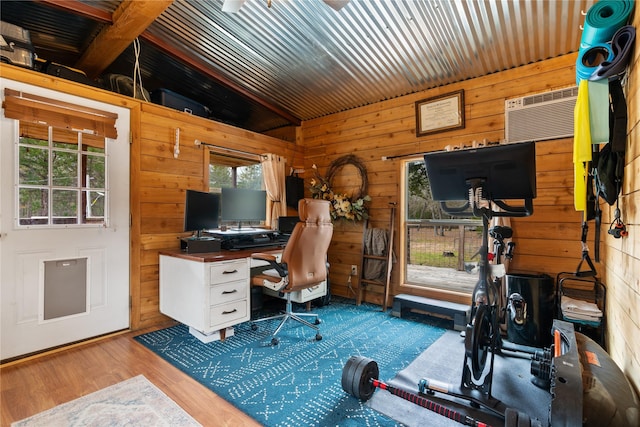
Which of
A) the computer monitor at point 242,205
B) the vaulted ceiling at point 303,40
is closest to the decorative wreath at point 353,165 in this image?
the vaulted ceiling at point 303,40

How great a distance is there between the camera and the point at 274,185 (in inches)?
158

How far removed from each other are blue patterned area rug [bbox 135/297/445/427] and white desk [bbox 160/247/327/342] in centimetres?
18

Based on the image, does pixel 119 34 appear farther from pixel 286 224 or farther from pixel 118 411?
pixel 118 411

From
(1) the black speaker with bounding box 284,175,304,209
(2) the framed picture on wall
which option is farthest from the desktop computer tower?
(2) the framed picture on wall

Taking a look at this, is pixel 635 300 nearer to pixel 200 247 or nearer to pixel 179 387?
pixel 179 387

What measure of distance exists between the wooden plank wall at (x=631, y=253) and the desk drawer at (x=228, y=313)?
2553 mm

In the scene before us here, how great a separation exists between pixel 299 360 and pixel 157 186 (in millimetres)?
2193

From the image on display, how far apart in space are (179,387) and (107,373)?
607 millimetres

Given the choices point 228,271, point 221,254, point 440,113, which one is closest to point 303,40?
point 440,113

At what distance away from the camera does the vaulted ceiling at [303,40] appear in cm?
230

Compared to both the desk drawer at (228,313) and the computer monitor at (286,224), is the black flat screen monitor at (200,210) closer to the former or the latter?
the desk drawer at (228,313)

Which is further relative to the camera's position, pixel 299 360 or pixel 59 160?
pixel 59 160

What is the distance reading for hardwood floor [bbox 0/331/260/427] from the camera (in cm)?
168

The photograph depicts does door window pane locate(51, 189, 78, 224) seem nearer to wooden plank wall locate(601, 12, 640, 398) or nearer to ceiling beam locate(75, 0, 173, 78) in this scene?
ceiling beam locate(75, 0, 173, 78)
